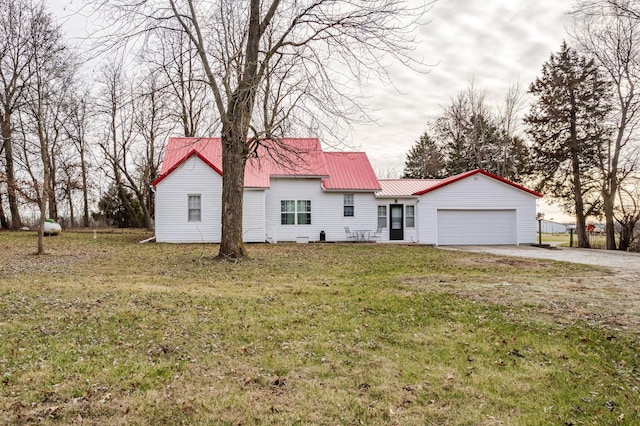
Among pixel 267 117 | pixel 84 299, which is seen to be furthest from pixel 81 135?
pixel 84 299

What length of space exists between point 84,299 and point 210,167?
1382cm

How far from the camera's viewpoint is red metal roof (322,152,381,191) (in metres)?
22.4

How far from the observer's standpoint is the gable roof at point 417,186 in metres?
22.3

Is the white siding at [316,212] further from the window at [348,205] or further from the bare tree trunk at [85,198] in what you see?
the bare tree trunk at [85,198]

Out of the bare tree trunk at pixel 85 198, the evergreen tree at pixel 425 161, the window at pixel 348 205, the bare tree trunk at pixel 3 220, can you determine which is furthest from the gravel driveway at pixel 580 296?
the evergreen tree at pixel 425 161

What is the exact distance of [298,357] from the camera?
4.97 meters

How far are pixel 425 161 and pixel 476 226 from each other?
2175 cm

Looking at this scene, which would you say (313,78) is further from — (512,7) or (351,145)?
(512,7)

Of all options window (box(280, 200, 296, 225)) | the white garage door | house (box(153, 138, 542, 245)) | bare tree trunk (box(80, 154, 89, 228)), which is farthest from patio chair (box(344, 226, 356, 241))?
bare tree trunk (box(80, 154, 89, 228))

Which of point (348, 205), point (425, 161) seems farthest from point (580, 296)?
point (425, 161)

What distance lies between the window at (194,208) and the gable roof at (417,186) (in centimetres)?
912

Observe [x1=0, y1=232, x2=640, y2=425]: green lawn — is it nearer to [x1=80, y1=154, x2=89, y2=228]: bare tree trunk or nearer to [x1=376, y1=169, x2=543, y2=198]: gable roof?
[x1=376, y1=169, x2=543, y2=198]: gable roof

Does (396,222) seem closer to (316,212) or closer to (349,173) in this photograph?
(349,173)

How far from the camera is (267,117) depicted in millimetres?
16328
